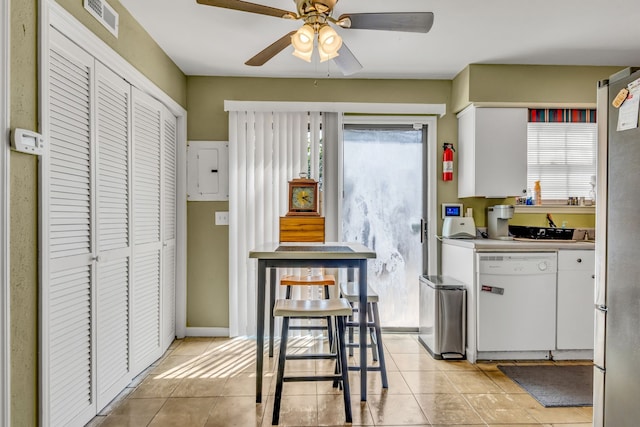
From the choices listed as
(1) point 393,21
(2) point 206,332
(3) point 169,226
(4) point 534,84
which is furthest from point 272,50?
(2) point 206,332

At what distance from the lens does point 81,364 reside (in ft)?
7.24

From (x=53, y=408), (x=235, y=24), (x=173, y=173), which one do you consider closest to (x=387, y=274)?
(x=173, y=173)

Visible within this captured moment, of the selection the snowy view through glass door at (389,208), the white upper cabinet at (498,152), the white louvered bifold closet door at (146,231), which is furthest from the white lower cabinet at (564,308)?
the white louvered bifold closet door at (146,231)

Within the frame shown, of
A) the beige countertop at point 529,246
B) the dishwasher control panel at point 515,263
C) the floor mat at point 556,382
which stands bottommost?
the floor mat at point 556,382

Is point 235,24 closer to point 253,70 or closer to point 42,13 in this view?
point 253,70

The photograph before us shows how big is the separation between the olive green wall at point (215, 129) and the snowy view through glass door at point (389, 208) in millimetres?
550

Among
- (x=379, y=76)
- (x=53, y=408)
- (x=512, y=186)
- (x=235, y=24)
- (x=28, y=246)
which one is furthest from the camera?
(x=379, y=76)

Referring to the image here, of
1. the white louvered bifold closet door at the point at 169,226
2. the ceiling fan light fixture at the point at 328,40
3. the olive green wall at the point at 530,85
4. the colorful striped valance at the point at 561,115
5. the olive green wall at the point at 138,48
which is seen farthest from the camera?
the colorful striped valance at the point at 561,115

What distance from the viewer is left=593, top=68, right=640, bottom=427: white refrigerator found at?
1.58m

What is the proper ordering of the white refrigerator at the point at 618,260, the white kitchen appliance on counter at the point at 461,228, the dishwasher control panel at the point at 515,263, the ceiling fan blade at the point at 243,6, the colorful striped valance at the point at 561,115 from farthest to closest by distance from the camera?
the colorful striped valance at the point at 561,115 < the white kitchen appliance on counter at the point at 461,228 < the dishwasher control panel at the point at 515,263 < the ceiling fan blade at the point at 243,6 < the white refrigerator at the point at 618,260

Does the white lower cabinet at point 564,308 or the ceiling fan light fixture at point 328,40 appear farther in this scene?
the white lower cabinet at point 564,308

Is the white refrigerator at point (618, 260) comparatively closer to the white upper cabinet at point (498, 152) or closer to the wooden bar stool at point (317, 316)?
the wooden bar stool at point (317, 316)

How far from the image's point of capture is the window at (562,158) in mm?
3969

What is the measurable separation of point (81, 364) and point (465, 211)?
3.43m
